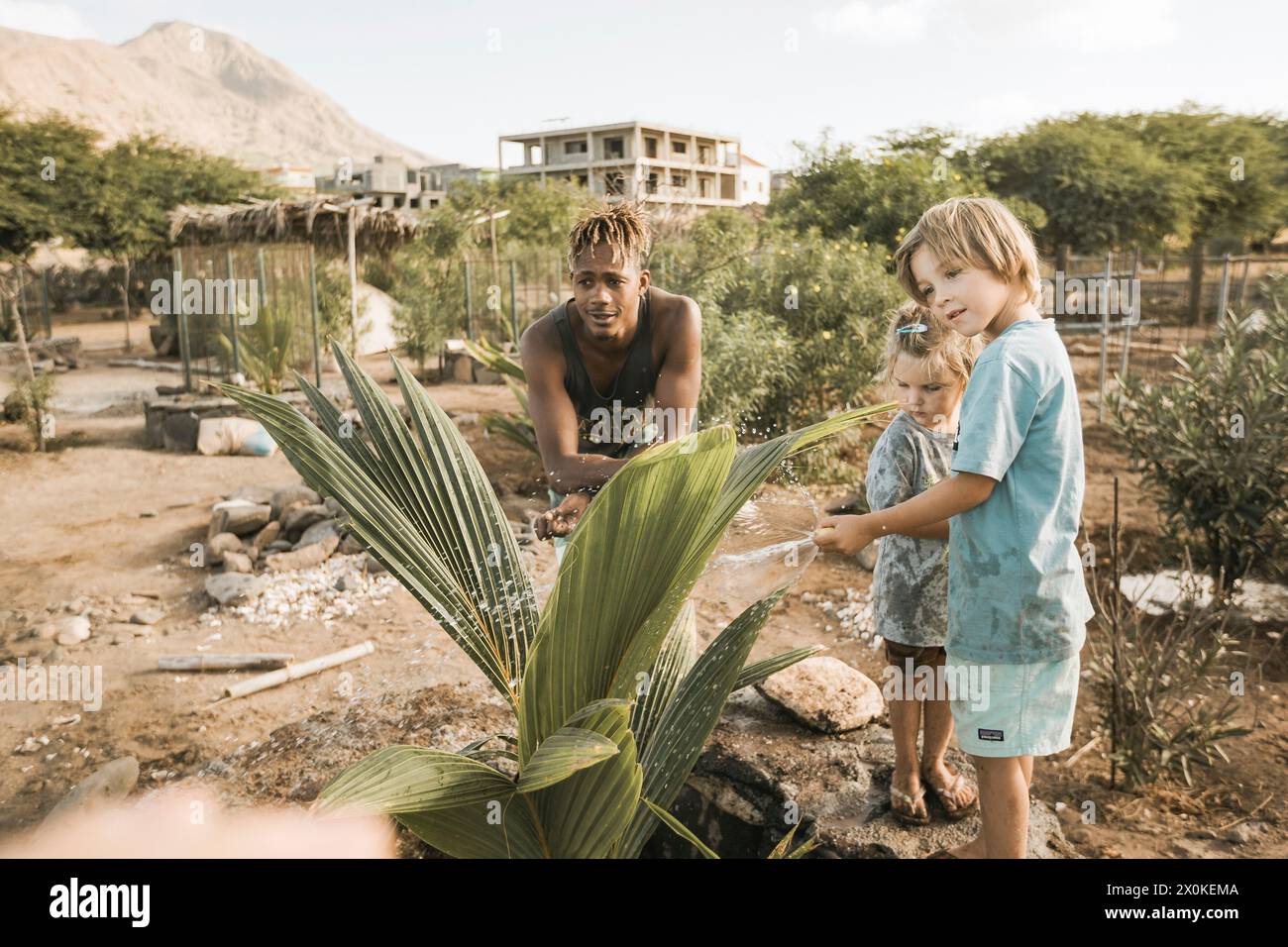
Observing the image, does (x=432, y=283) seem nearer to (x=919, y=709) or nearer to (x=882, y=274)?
(x=882, y=274)

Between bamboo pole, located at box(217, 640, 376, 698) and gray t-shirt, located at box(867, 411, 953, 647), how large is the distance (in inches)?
107

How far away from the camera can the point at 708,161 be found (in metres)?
48.6

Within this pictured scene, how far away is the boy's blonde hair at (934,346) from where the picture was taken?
2.02 metres

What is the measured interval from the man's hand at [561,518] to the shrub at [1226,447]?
3197 millimetres

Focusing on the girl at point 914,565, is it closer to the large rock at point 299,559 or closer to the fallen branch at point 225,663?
the fallen branch at point 225,663

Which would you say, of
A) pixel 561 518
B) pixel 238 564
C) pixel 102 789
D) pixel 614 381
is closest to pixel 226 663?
pixel 102 789

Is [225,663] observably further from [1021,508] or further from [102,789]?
[1021,508]

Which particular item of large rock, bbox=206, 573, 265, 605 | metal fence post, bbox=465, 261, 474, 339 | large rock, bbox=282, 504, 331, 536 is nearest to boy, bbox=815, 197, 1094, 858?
large rock, bbox=206, 573, 265, 605

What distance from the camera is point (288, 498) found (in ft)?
20.3

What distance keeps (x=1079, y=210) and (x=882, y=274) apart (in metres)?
11.7

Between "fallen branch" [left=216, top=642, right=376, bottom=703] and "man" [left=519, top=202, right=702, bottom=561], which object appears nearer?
"man" [left=519, top=202, right=702, bottom=561]

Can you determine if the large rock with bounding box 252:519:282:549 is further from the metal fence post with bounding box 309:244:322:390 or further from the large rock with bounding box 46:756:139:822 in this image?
the metal fence post with bounding box 309:244:322:390

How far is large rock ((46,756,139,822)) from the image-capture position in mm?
3000

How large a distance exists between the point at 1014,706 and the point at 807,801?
748 mm
